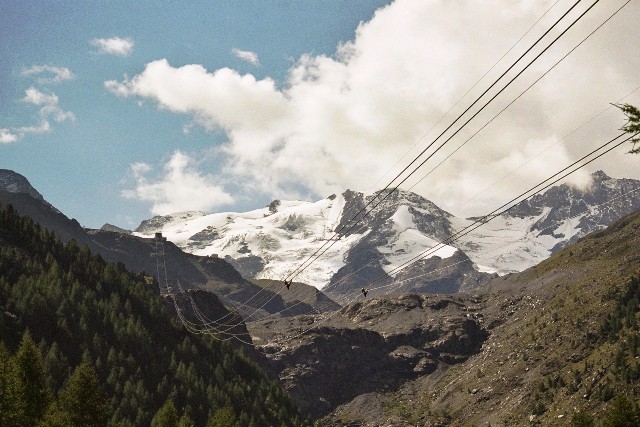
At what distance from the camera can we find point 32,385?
81812mm

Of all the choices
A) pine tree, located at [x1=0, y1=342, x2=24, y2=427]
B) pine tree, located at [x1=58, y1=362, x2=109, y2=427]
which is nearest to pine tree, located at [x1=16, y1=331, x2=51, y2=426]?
pine tree, located at [x1=0, y1=342, x2=24, y2=427]

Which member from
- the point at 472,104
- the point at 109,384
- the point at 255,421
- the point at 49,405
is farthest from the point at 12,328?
the point at 472,104

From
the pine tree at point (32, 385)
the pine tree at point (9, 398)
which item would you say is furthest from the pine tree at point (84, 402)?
the pine tree at point (9, 398)

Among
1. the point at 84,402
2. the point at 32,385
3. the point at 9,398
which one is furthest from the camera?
the point at 84,402

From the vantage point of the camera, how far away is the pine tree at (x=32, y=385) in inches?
3169

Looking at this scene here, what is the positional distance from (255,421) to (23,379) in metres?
122

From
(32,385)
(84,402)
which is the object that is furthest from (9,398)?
(84,402)

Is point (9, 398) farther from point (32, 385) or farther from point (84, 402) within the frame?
point (84, 402)

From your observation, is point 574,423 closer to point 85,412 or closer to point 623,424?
point 623,424

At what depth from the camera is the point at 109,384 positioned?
176m

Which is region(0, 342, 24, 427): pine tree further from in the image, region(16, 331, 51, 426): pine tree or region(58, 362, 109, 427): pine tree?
region(58, 362, 109, 427): pine tree

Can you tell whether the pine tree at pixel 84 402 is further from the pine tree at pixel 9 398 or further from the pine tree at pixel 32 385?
the pine tree at pixel 9 398

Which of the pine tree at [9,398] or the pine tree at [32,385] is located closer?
the pine tree at [9,398]

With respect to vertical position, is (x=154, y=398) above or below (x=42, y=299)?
below
